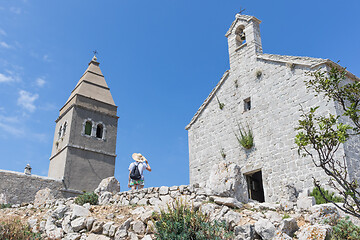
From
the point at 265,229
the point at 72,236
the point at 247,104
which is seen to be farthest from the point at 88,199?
the point at 247,104

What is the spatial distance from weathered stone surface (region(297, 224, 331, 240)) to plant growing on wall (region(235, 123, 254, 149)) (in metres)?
7.13

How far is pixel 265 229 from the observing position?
311 inches

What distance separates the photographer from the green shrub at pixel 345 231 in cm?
758

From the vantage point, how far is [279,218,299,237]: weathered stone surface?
7980 mm

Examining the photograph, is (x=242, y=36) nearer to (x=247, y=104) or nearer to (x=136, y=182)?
(x=247, y=104)

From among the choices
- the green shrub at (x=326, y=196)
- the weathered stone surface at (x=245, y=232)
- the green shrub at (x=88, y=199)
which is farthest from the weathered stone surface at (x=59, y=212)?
the green shrub at (x=326, y=196)

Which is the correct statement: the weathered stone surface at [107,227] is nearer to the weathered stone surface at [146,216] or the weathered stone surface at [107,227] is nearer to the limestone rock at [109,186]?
the weathered stone surface at [146,216]

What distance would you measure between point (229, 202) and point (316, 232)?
2.51m

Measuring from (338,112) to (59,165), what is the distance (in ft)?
59.3

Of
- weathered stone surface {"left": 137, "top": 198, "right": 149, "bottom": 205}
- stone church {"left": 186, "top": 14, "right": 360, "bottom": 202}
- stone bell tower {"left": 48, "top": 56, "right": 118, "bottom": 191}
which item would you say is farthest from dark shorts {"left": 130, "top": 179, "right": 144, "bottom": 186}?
stone bell tower {"left": 48, "top": 56, "right": 118, "bottom": 191}

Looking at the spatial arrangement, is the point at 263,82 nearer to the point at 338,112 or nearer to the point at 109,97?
the point at 338,112

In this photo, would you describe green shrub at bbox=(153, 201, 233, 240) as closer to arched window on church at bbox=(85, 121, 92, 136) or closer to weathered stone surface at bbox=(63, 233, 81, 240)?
weathered stone surface at bbox=(63, 233, 81, 240)

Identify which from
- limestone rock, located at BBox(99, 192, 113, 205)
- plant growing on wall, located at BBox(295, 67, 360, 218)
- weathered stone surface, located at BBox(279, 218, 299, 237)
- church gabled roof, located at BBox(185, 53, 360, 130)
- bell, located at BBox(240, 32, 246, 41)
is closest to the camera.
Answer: plant growing on wall, located at BBox(295, 67, 360, 218)

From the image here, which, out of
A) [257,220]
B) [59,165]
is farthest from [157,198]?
[59,165]
